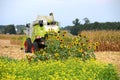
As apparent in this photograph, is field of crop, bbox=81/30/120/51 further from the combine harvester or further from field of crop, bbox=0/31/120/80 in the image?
field of crop, bbox=0/31/120/80

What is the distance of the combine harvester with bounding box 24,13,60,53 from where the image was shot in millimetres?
21328

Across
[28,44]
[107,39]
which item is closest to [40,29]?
[28,44]

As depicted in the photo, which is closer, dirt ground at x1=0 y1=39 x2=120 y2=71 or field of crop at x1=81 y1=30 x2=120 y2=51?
dirt ground at x1=0 y1=39 x2=120 y2=71

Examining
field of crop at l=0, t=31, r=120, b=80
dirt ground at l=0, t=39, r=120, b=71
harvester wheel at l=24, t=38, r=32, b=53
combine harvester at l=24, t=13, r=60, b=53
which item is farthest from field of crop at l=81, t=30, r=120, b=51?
field of crop at l=0, t=31, r=120, b=80

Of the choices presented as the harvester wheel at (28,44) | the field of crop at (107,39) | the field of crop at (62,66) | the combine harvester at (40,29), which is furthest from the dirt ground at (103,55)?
the field of crop at (107,39)

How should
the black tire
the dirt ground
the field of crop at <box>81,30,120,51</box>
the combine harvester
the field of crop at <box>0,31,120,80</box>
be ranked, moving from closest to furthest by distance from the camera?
1. the field of crop at <box>0,31,120,80</box>
2. the dirt ground
3. the combine harvester
4. the black tire
5. the field of crop at <box>81,30,120,51</box>

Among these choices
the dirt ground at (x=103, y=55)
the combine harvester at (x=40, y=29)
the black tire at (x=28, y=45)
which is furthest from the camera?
the black tire at (x=28, y=45)

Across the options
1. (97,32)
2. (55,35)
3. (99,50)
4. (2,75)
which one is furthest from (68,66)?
(97,32)

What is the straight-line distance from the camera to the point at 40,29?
2145 centimetres

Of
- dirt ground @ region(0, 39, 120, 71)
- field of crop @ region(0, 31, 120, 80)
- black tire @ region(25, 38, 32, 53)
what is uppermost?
field of crop @ region(0, 31, 120, 80)

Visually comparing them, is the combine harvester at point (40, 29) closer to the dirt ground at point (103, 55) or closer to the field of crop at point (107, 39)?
the dirt ground at point (103, 55)

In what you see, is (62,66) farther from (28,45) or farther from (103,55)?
(28,45)

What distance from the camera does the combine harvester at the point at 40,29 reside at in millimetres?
21328

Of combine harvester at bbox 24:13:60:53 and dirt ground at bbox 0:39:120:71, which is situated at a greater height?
combine harvester at bbox 24:13:60:53
